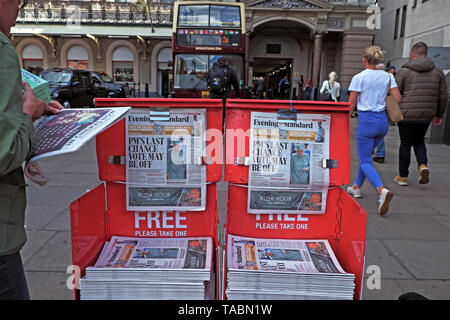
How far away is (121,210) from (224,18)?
10.8 metres

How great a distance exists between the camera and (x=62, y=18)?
1089 inches

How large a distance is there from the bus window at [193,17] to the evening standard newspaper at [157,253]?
10.8 m

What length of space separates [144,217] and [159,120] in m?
0.60

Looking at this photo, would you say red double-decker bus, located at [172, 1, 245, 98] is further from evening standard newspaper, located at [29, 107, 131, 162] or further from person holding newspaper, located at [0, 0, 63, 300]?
person holding newspaper, located at [0, 0, 63, 300]

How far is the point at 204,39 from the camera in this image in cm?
1171

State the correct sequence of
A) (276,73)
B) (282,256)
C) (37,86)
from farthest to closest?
1. (276,73)
2. (282,256)
3. (37,86)

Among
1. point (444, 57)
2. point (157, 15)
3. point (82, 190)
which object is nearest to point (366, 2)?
point (157, 15)

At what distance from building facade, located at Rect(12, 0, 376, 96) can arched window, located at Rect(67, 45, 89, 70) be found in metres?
0.07

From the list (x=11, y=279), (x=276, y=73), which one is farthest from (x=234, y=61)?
(x=276, y=73)

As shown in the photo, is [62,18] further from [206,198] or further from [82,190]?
[206,198]

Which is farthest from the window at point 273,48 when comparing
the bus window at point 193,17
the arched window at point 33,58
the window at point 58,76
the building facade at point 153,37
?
the arched window at point 33,58

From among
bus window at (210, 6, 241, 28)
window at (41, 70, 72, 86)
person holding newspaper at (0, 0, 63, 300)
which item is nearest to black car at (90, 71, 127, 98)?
window at (41, 70, 72, 86)

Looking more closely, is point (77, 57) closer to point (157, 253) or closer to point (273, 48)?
point (273, 48)

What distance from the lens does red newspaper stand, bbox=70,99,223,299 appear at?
1.89 metres
